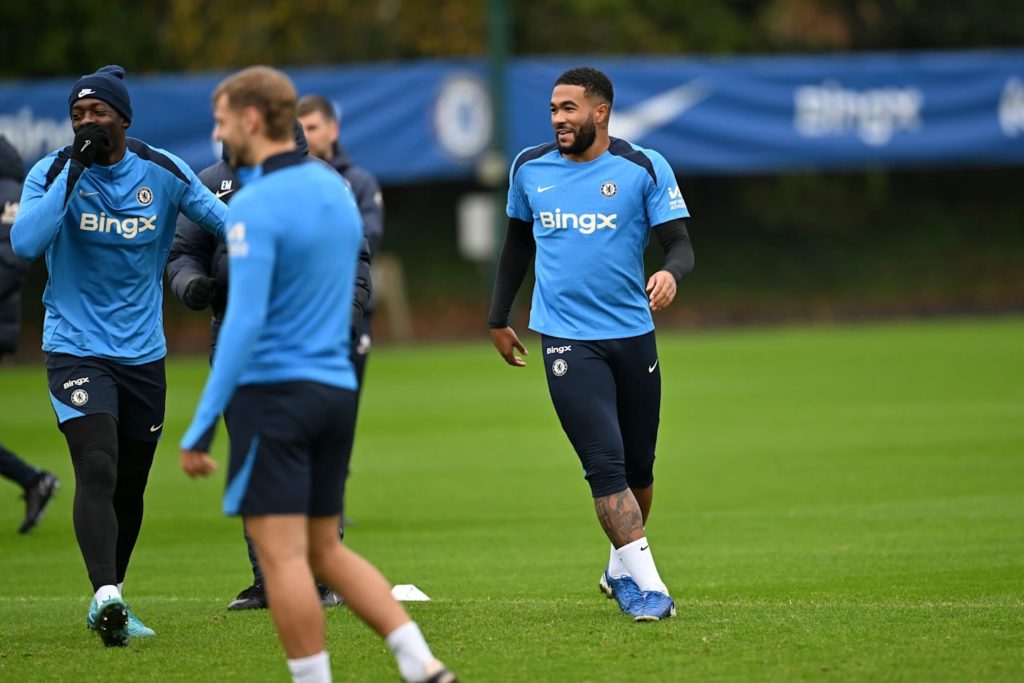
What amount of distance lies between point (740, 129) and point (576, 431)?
72.2 ft

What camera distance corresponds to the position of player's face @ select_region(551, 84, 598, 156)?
769 cm

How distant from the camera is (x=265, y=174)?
220 inches

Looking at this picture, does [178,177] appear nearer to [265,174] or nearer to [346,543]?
[265,174]

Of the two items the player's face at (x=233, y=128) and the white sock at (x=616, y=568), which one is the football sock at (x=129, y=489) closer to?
the white sock at (x=616, y=568)

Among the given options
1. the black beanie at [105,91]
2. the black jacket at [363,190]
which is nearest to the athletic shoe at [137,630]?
the black beanie at [105,91]

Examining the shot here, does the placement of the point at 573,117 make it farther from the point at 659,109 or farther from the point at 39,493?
the point at 659,109

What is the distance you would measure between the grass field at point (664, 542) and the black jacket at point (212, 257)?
150 cm

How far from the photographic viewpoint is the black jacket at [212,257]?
7.82 metres

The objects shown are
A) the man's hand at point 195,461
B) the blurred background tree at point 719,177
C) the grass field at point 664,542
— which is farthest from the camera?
the blurred background tree at point 719,177

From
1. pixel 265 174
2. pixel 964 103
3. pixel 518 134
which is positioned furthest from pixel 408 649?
pixel 964 103

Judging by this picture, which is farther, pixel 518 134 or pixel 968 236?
pixel 968 236

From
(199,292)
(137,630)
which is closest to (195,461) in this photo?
(199,292)

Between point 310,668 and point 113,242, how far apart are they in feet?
8.89

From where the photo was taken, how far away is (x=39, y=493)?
36.2 feet
